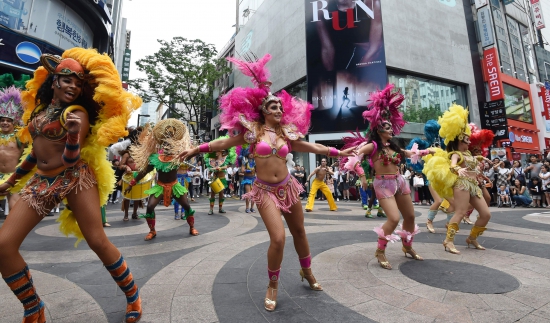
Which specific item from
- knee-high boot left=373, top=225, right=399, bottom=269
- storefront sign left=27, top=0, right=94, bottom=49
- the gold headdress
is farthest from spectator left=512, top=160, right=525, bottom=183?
storefront sign left=27, top=0, right=94, bottom=49

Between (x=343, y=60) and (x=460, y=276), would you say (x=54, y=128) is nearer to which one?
(x=460, y=276)

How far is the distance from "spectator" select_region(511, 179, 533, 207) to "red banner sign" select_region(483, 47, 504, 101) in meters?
15.4

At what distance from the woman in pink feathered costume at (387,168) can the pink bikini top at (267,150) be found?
50.0 inches

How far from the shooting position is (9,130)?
5324mm

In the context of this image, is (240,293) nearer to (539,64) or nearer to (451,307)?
(451,307)

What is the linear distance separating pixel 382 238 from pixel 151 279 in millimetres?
2887

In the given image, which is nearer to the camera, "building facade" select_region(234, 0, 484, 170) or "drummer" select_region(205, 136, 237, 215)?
"drummer" select_region(205, 136, 237, 215)

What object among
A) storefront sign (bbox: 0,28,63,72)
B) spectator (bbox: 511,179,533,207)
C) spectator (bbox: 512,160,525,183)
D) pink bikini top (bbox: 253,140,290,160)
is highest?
storefront sign (bbox: 0,28,63,72)

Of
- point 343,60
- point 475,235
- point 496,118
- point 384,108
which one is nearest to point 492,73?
point 496,118

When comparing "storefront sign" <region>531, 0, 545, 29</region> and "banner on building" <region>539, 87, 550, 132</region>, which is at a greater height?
"storefront sign" <region>531, 0, 545, 29</region>

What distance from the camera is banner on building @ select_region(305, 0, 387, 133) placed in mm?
19750

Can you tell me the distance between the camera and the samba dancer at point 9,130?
497 centimetres

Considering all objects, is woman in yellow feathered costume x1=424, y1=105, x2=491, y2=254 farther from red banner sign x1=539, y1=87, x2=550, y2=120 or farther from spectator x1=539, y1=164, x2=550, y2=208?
red banner sign x1=539, y1=87, x2=550, y2=120

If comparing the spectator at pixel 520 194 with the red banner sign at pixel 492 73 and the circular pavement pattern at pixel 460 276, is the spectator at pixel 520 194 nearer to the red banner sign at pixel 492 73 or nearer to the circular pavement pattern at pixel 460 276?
the circular pavement pattern at pixel 460 276
